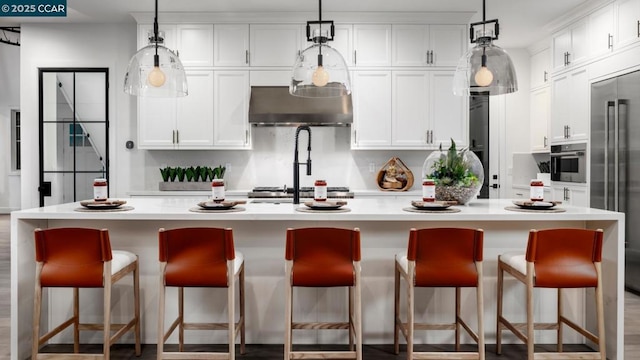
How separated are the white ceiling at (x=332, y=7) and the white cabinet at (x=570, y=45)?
22 centimetres

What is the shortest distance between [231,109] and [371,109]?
4.95 feet

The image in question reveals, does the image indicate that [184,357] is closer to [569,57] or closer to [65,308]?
[65,308]

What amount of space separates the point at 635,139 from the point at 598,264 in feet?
7.25

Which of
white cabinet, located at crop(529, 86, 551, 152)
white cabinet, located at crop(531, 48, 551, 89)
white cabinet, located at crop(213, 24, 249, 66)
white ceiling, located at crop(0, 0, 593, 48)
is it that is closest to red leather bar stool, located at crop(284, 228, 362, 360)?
white ceiling, located at crop(0, 0, 593, 48)

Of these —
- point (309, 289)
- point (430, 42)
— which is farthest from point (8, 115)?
point (309, 289)

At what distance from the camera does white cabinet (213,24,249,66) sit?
4.80 meters

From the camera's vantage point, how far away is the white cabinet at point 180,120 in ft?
15.9

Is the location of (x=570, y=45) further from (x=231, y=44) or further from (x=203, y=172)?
(x=203, y=172)

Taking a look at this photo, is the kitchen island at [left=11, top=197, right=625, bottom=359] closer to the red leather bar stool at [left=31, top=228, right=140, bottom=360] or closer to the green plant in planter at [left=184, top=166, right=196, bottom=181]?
the red leather bar stool at [left=31, top=228, right=140, bottom=360]

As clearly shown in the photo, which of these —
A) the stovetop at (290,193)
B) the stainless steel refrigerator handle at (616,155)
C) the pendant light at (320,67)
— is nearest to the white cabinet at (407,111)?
the stovetop at (290,193)

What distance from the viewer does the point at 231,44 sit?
481 centimetres

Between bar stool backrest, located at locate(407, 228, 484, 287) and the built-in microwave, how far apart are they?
9.86ft

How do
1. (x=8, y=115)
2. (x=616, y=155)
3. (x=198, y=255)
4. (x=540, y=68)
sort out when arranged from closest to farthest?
(x=198, y=255) < (x=616, y=155) < (x=540, y=68) < (x=8, y=115)

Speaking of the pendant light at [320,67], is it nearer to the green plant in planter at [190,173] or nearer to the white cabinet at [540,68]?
the green plant in planter at [190,173]
